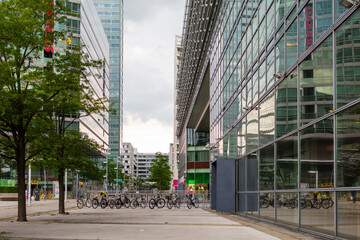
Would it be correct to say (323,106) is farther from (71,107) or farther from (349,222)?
(71,107)

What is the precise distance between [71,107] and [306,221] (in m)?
12.9

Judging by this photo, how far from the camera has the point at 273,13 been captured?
59.3 ft

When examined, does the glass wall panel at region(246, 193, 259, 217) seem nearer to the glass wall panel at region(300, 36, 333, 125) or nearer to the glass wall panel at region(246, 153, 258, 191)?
the glass wall panel at region(246, 153, 258, 191)

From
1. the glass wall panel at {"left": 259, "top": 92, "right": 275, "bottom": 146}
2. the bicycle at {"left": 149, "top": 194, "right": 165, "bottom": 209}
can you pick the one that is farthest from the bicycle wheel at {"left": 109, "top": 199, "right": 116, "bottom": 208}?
the glass wall panel at {"left": 259, "top": 92, "right": 275, "bottom": 146}

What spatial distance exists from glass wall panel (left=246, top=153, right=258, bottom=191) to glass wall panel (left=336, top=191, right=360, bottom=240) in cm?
1024

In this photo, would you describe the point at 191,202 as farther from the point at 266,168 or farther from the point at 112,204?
the point at 266,168

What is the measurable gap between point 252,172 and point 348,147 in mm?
11865

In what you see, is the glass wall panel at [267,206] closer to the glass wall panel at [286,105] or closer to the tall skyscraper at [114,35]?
the glass wall panel at [286,105]

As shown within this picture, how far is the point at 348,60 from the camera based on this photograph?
10711mm

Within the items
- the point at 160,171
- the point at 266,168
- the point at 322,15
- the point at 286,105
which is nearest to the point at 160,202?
the point at 266,168

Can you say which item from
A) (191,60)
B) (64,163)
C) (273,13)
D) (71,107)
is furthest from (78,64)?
(191,60)

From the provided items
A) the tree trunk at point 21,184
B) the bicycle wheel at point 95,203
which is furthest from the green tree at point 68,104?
the bicycle wheel at point 95,203

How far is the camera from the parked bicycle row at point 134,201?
36406mm

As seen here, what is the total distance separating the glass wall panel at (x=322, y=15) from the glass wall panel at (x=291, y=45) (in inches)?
83.7
